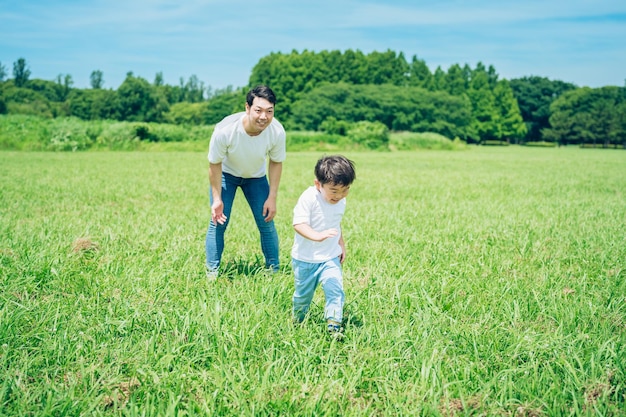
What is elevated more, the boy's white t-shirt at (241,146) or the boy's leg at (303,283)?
the boy's white t-shirt at (241,146)

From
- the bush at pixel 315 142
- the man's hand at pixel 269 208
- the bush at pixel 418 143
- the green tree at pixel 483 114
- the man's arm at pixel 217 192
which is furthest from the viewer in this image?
the green tree at pixel 483 114

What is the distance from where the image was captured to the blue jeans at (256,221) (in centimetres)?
481

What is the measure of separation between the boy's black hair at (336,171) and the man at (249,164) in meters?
1.08

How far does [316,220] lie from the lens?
11.1 ft

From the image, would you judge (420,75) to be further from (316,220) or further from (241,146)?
(316,220)

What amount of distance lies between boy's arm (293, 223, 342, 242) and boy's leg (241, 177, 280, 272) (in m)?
1.63

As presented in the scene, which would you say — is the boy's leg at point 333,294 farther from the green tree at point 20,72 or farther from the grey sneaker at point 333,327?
the green tree at point 20,72

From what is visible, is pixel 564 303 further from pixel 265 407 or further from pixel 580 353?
pixel 265 407

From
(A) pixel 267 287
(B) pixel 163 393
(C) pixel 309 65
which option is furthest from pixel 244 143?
(C) pixel 309 65

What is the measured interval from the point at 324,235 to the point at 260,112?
4.61 feet

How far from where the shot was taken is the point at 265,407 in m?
2.46

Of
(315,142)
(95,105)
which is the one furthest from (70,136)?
(95,105)

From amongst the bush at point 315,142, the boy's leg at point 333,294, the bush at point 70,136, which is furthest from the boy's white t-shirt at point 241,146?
the bush at point 315,142

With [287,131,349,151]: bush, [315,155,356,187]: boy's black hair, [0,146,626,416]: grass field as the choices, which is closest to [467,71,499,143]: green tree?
[287,131,349,151]: bush
